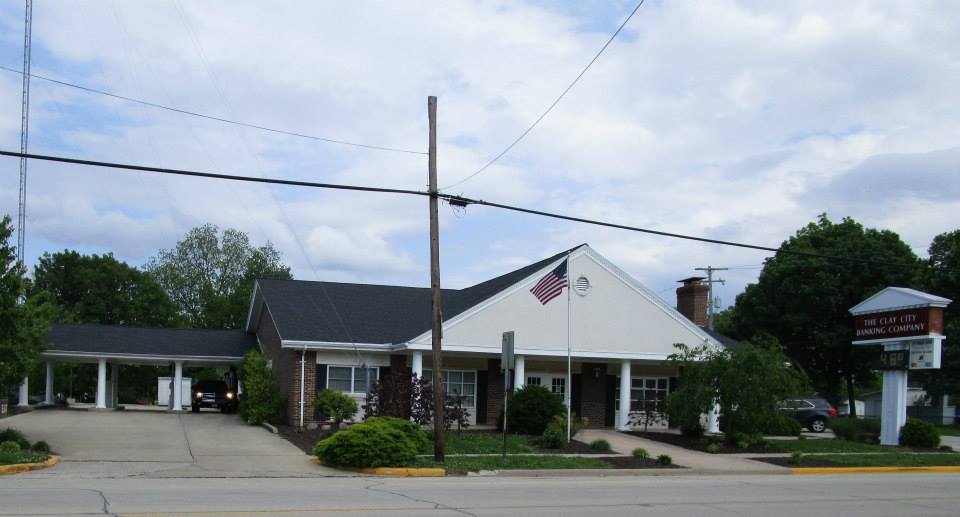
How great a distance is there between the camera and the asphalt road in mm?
12000

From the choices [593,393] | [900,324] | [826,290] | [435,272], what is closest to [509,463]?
[435,272]

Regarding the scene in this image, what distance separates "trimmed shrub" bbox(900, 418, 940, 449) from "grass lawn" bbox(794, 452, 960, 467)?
2.31m

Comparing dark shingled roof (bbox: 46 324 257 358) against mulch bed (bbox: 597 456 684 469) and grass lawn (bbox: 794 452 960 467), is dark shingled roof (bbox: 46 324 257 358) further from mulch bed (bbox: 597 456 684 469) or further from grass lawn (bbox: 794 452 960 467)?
grass lawn (bbox: 794 452 960 467)

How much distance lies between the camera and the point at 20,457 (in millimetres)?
17562

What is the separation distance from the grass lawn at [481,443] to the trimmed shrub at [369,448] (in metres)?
2.79

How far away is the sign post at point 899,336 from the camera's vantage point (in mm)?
26500

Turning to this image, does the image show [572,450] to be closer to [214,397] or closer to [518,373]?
[518,373]

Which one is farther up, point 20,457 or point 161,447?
point 20,457

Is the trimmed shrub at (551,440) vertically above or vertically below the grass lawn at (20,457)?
below

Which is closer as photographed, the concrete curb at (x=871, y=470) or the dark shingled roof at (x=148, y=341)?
the concrete curb at (x=871, y=470)

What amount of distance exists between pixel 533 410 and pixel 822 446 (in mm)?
8867

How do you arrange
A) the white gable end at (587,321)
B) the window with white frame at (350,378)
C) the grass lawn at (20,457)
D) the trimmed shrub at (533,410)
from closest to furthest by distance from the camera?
1. the grass lawn at (20,457)
2. the trimmed shrub at (533,410)
3. the white gable end at (587,321)
4. the window with white frame at (350,378)

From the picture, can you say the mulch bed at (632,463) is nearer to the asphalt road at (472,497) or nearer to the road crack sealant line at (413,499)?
the asphalt road at (472,497)

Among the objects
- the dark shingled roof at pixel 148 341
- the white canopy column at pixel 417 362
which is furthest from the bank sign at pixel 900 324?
the dark shingled roof at pixel 148 341
